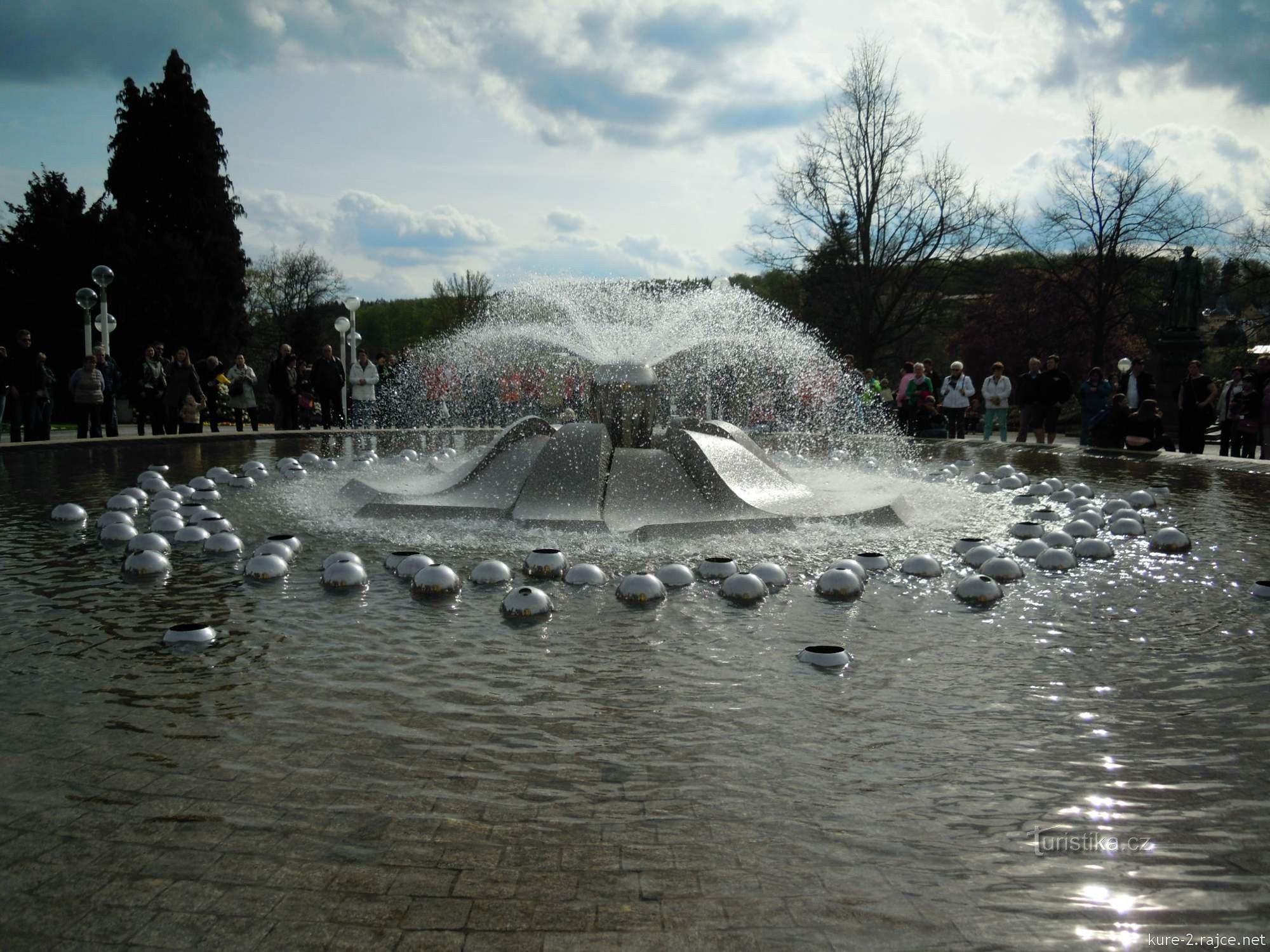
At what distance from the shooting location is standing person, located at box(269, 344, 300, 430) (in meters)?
23.3

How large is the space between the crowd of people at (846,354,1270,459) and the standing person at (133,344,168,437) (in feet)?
48.8

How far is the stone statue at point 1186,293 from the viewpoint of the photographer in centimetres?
2698

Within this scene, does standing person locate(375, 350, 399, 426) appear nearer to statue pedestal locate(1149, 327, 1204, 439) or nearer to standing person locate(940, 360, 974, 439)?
standing person locate(940, 360, 974, 439)

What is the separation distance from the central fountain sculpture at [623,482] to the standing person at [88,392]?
11.1 meters

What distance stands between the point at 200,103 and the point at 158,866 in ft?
175

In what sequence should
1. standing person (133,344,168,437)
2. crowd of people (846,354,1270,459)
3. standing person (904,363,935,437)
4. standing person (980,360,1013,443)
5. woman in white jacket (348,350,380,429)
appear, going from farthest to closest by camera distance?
woman in white jacket (348,350,380,429) < standing person (904,363,935,437) < standing person (980,360,1013,443) < standing person (133,344,168,437) < crowd of people (846,354,1270,459)

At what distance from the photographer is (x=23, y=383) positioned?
746 inches

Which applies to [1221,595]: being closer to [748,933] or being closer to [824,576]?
[824,576]

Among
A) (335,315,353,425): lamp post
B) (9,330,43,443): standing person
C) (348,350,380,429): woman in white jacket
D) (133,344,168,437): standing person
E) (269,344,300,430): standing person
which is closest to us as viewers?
(9,330,43,443): standing person

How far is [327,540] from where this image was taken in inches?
347

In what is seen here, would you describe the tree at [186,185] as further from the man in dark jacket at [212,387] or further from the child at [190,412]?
the child at [190,412]

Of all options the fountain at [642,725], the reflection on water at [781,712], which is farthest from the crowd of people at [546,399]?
the reflection on water at [781,712]

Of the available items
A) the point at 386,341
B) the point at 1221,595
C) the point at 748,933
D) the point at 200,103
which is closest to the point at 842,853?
the point at 748,933

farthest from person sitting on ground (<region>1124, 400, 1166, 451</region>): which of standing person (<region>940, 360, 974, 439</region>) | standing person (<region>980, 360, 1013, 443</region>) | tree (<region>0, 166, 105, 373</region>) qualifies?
tree (<region>0, 166, 105, 373</region>)
